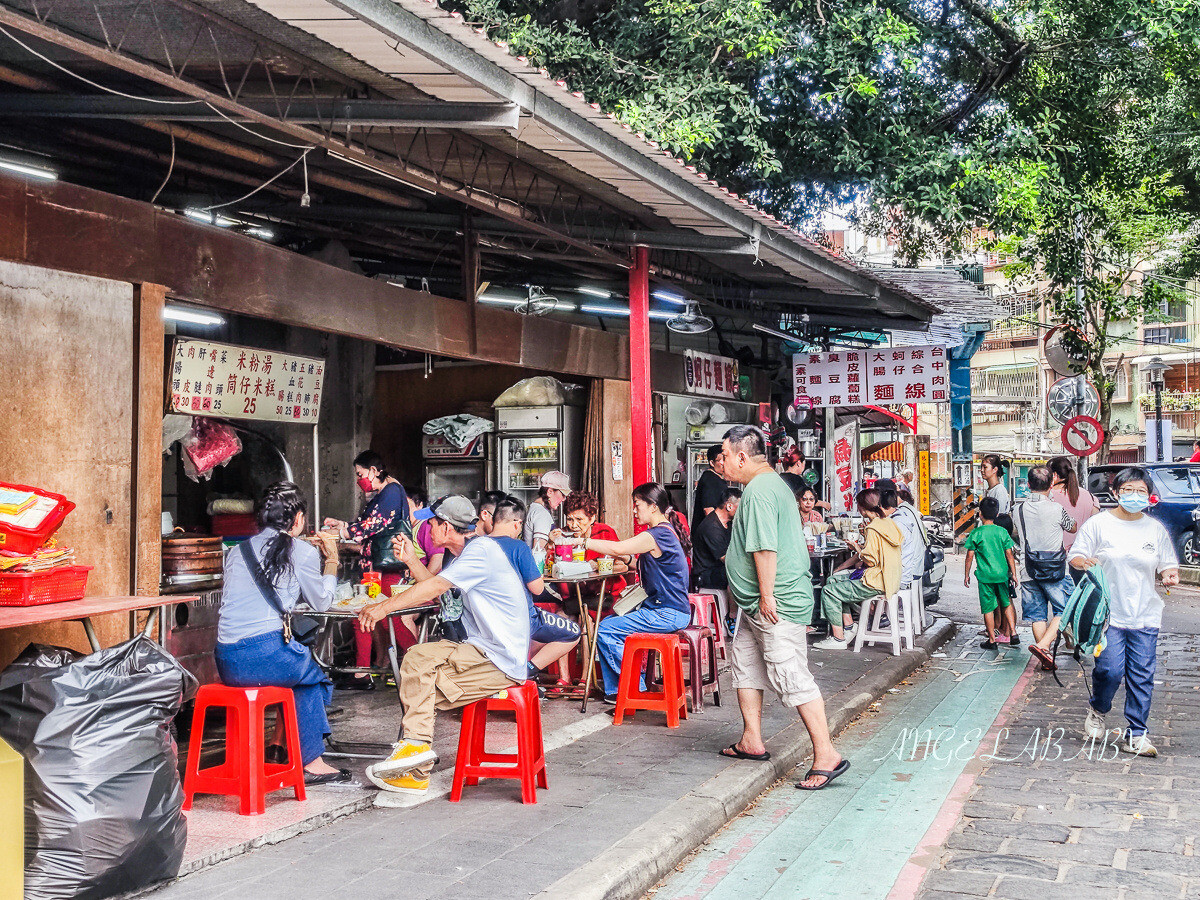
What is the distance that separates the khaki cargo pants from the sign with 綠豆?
10.1 m

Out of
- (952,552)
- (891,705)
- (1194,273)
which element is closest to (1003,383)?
(952,552)

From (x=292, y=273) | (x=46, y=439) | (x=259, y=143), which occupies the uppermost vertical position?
(x=259, y=143)

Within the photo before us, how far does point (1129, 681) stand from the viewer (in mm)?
6664

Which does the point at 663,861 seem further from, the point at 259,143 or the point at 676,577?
the point at 259,143

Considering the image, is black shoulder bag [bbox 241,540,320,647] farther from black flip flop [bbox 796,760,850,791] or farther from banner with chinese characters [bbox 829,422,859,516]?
banner with chinese characters [bbox 829,422,859,516]

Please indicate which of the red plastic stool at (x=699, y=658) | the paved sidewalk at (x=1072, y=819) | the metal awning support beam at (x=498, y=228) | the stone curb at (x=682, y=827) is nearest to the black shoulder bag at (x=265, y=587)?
the stone curb at (x=682, y=827)

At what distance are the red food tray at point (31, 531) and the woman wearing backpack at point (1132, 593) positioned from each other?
5.93m

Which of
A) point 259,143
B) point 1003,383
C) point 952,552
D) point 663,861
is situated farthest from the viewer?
point 1003,383

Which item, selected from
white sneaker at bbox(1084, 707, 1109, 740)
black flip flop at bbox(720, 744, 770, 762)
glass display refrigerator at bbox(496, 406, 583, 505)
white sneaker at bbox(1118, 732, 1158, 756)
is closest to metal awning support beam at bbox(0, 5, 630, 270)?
glass display refrigerator at bbox(496, 406, 583, 505)

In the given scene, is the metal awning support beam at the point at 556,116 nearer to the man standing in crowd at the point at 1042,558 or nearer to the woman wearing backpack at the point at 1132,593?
the man standing in crowd at the point at 1042,558

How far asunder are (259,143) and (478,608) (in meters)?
3.85

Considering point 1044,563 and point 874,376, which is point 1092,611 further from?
point 874,376

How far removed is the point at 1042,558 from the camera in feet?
31.5

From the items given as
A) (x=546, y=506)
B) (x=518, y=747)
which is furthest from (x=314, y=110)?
(x=546, y=506)
